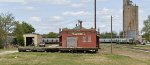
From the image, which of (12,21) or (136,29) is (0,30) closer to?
(12,21)

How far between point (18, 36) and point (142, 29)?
173ft

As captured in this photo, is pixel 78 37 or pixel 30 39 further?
pixel 30 39

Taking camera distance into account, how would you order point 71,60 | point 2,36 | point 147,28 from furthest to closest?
point 147,28
point 2,36
point 71,60

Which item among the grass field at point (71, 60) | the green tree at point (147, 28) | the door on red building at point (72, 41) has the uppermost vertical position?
the green tree at point (147, 28)

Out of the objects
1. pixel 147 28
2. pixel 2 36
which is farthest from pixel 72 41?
pixel 147 28

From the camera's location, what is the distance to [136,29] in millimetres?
145250

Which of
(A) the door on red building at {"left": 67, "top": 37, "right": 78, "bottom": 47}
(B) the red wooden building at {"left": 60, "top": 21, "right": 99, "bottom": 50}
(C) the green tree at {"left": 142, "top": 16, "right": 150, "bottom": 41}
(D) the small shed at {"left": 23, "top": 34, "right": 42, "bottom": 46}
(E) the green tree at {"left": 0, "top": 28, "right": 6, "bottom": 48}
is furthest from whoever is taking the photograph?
(C) the green tree at {"left": 142, "top": 16, "right": 150, "bottom": 41}

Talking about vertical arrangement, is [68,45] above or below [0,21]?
below

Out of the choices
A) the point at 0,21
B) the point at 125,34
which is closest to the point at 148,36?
the point at 125,34

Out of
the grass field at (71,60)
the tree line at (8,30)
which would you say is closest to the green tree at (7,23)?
the tree line at (8,30)

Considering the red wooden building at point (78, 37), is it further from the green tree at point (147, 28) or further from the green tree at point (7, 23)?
the green tree at point (147, 28)

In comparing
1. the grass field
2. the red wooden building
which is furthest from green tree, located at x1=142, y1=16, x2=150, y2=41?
the grass field

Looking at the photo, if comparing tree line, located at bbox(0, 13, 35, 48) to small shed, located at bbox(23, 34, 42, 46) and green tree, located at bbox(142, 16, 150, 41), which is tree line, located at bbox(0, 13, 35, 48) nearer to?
small shed, located at bbox(23, 34, 42, 46)

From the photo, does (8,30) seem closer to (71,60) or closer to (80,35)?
(80,35)
